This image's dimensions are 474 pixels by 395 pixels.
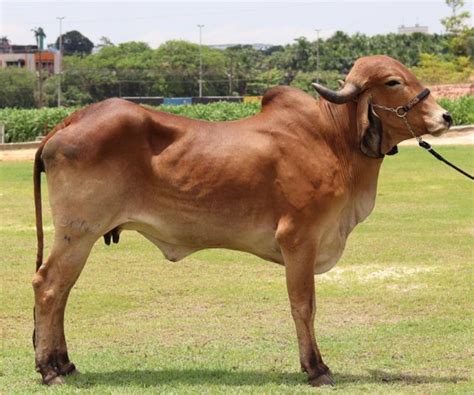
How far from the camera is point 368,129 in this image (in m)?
8.34

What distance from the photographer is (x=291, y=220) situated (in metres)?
8.12

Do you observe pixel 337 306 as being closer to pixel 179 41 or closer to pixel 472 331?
pixel 472 331

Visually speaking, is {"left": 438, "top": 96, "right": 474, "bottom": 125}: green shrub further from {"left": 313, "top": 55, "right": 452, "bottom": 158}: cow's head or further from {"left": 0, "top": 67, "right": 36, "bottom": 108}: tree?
{"left": 0, "top": 67, "right": 36, "bottom": 108}: tree

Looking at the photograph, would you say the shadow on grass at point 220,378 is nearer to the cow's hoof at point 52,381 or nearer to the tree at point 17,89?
the cow's hoof at point 52,381

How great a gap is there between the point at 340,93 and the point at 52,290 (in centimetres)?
268

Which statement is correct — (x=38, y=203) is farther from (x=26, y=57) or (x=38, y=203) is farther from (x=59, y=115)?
(x=26, y=57)

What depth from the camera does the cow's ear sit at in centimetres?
834

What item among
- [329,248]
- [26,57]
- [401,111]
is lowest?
[26,57]

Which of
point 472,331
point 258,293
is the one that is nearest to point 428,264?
point 258,293

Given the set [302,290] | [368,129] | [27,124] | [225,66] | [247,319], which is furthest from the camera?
[225,66]

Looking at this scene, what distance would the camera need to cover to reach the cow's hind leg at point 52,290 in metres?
8.03

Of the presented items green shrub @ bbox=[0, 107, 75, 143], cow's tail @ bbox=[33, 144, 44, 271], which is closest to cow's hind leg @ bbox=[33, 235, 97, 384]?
cow's tail @ bbox=[33, 144, 44, 271]

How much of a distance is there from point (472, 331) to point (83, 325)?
12.8 ft

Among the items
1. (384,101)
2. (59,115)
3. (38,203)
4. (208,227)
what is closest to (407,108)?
(384,101)
